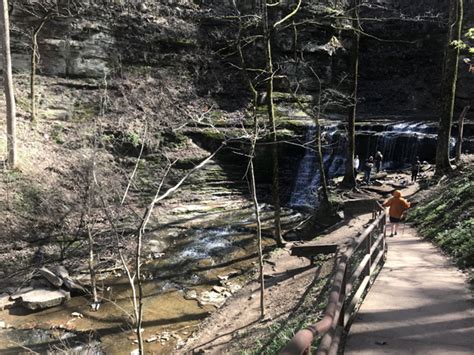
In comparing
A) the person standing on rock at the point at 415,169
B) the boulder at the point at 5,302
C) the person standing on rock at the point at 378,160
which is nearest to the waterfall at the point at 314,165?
the person standing on rock at the point at 378,160

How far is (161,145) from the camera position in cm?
2500

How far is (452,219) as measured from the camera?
1186 cm

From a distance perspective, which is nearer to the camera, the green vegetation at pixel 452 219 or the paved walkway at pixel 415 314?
the paved walkway at pixel 415 314

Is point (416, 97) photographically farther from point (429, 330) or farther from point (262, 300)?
point (429, 330)

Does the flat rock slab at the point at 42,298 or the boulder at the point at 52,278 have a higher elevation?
the boulder at the point at 52,278

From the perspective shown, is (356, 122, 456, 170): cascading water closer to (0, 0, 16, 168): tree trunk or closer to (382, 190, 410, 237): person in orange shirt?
(382, 190, 410, 237): person in orange shirt

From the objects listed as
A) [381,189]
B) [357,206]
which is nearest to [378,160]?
[381,189]

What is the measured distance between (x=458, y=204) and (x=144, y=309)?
10113 millimetres

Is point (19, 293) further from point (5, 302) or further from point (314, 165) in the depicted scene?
point (314, 165)

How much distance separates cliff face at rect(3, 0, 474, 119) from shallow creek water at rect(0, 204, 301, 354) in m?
12.4

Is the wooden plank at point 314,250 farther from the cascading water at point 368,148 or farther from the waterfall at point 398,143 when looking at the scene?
the waterfall at point 398,143

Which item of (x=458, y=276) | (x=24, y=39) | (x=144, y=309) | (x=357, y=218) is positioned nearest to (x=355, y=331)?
(x=458, y=276)

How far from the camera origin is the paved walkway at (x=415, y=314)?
4.82 meters

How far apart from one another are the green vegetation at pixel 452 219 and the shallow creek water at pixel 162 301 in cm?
618
